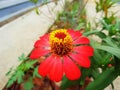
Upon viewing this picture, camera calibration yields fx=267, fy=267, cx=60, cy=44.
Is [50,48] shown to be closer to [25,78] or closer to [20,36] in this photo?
[25,78]

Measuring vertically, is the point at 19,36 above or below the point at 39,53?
below

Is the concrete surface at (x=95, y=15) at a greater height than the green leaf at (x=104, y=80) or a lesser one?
lesser

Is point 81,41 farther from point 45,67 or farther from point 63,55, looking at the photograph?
point 45,67

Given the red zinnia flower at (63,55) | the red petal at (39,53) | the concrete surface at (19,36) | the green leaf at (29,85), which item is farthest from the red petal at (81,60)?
the concrete surface at (19,36)

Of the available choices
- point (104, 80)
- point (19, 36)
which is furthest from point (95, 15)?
point (104, 80)

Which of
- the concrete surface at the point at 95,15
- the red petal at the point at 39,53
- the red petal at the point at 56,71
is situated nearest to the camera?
the red petal at the point at 56,71

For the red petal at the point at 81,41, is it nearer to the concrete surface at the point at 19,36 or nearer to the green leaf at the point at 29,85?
the green leaf at the point at 29,85

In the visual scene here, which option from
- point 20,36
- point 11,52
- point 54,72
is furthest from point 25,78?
point 20,36
